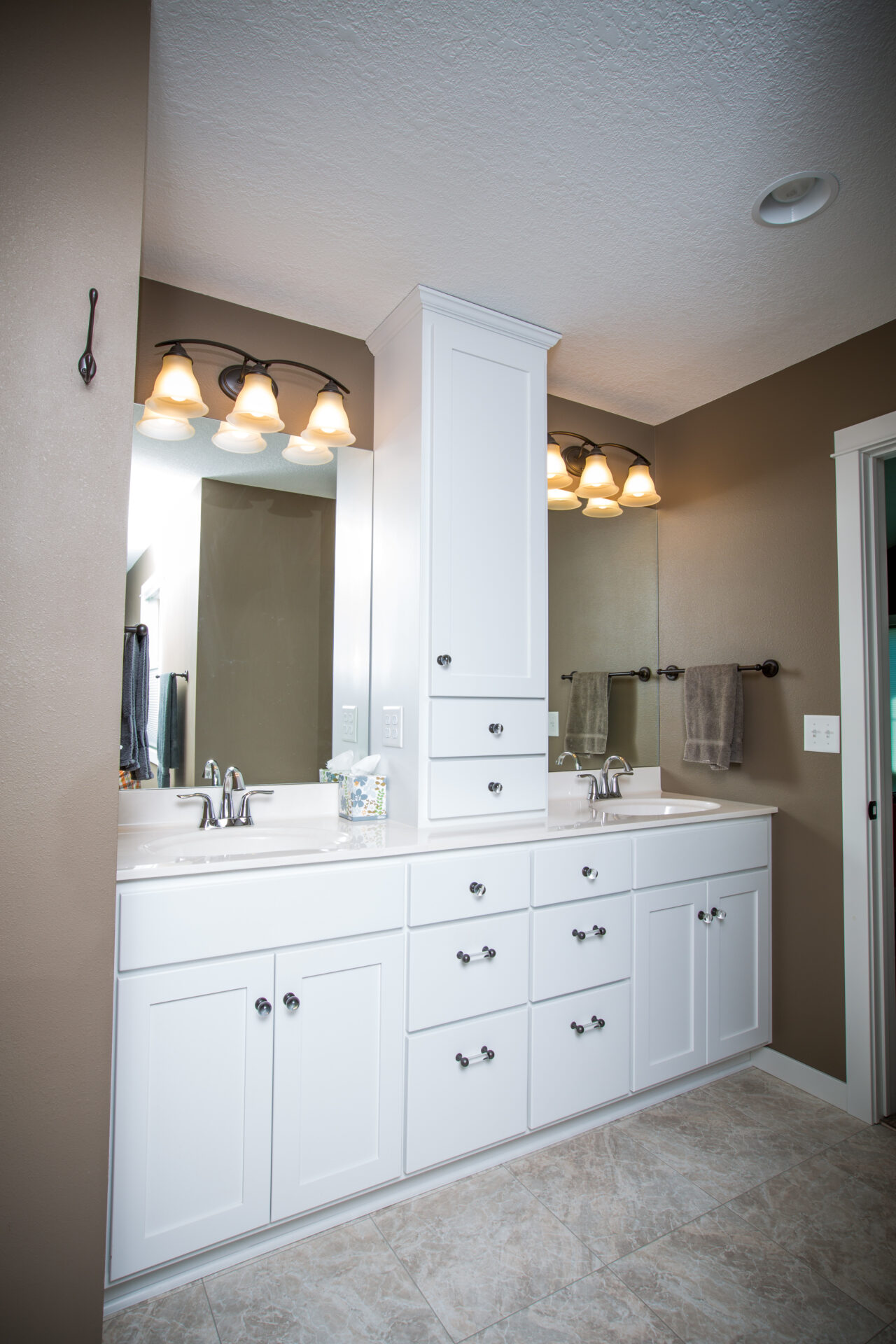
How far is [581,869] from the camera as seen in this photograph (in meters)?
1.98

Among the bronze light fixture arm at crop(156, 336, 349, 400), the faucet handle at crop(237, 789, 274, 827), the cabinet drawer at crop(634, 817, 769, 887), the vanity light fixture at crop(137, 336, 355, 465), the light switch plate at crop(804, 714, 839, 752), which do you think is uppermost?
the bronze light fixture arm at crop(156, 336, 349, 400)

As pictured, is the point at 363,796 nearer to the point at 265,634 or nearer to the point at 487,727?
the point at 487,727

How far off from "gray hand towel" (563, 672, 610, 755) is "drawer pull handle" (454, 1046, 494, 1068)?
45.6 inches

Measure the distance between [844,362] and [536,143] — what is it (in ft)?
4.47

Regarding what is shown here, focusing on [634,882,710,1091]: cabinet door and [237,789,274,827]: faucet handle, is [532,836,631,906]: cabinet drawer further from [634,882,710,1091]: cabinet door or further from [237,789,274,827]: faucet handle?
[237,789,274,827]: faucet handle

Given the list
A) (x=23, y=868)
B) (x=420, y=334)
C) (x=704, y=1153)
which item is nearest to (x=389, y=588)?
(x=420, y=334)

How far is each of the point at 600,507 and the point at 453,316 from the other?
979mm

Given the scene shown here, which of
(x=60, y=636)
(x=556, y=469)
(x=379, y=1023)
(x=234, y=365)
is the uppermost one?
(x=234, y=365)

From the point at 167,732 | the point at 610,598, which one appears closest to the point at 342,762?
the point at 167,732

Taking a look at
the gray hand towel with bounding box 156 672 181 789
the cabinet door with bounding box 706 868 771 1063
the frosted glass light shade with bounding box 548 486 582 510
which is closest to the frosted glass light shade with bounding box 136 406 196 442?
the gray hand towel with bounding box 156 672 181 789

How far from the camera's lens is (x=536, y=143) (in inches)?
60.6

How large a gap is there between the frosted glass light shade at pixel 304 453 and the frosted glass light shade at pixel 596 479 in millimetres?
994

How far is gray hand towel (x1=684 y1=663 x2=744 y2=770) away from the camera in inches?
101

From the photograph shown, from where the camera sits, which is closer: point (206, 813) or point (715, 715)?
point (206, 813)
